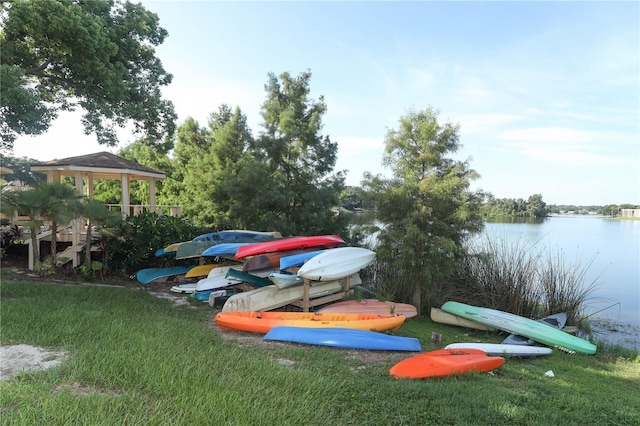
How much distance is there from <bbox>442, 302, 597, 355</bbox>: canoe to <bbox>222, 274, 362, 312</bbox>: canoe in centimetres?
261

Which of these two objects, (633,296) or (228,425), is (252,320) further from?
(633,296)

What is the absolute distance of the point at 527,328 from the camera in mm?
6508

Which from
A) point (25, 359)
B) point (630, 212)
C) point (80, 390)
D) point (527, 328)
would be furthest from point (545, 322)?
point (630, 212)

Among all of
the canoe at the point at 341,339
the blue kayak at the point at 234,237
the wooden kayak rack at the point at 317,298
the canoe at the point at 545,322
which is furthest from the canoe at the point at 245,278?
the canoe at the point at 545,322

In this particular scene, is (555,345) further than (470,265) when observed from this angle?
No

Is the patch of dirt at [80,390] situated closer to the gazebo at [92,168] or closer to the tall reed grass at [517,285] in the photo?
the tall reed grass at [517,285]

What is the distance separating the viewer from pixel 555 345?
6168 millimetres

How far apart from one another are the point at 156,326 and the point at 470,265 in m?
7.15

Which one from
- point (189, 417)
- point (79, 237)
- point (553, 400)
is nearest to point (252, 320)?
point (189, 417)

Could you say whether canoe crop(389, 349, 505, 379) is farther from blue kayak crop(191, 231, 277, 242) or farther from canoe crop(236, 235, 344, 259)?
blue kayak crop(191, 231, 277, 242)

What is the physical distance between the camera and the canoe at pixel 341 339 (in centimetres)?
463

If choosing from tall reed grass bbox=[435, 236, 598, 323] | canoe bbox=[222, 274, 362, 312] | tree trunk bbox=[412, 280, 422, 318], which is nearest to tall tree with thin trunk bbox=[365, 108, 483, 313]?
tree trunk bbox=[412, 280, 422, 318]

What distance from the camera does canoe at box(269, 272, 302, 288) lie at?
6.16 metres

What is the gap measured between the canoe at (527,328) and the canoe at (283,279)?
3179mm
